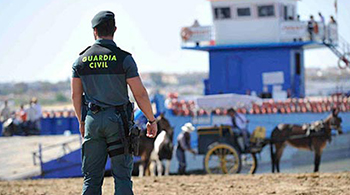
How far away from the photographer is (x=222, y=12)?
29969 millimetres

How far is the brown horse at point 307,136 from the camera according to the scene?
17.1m

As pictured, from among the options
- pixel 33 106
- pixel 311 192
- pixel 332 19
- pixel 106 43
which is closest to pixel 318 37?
pixel 332 19

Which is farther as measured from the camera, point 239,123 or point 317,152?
point 239,123

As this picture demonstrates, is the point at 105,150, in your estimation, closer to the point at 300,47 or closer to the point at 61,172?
the point at 61,172

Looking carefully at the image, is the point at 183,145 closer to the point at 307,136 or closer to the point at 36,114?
the point at 307,136

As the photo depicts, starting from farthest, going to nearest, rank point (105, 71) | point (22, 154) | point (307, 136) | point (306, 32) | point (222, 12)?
point (222, 12)
point (306, 32)
point (22, 154)
point (307, 136)
point (105, 71)

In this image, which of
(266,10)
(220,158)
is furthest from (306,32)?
(220,158)

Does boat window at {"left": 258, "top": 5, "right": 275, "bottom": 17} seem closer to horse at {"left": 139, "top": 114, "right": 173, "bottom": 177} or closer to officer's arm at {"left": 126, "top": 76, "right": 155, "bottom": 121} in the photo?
horse at {"left": 139, "top": 114, "right": 173, "bottom": 177}

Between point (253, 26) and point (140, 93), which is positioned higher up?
point (253, 26)

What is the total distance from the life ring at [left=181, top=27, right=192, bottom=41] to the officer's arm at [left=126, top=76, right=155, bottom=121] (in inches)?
894

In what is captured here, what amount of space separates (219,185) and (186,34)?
1939cm

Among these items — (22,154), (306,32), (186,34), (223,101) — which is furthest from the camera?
(186,34)

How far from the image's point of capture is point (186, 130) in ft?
58.7

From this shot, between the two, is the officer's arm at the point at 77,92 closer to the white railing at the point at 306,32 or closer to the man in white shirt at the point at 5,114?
the white railing at the point at 306,32
